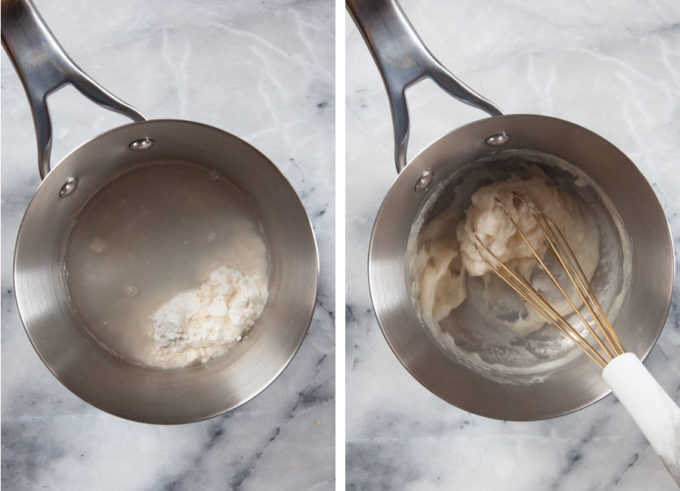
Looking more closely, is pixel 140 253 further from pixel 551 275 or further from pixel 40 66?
pixel 551 275

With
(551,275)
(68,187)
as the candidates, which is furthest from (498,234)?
(68,187)

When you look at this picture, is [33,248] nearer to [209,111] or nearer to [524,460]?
[209,111]

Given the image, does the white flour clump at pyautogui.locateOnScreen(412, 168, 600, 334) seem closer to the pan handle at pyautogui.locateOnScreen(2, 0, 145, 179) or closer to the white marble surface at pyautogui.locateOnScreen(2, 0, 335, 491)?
the white marble surface at pyautogui.locateOnScreen(2, 0, 335, 491)

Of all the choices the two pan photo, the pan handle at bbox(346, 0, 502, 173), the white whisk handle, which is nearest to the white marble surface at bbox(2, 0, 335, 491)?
the two pan photo

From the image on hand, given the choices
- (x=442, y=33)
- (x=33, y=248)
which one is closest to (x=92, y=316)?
(x=33, y=248)

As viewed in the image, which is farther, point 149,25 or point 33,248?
point 149,25

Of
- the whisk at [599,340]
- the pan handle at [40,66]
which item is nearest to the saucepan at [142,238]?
the pan handle at [40,66]

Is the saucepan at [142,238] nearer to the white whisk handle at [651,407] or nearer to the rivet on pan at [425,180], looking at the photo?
the rivet on pan at [425,180]
